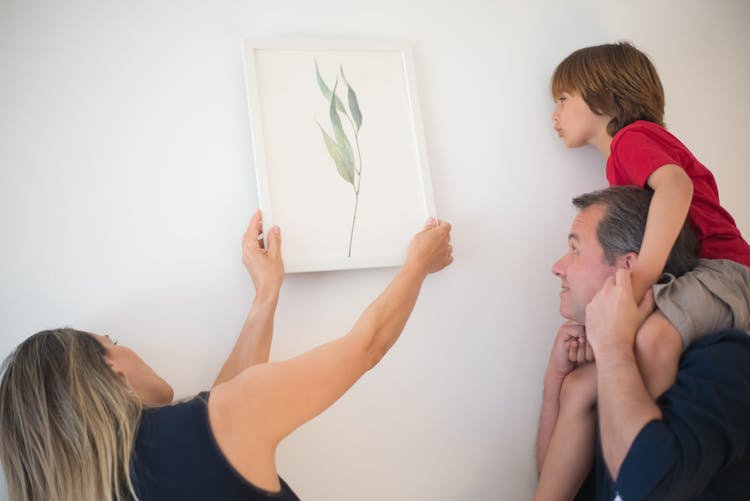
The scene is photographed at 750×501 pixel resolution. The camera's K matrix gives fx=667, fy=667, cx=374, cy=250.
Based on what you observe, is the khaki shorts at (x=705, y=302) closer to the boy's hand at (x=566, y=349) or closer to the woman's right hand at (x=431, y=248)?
the boy's hand at (x=566, y=349)

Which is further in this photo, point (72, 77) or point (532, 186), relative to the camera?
point (532, 186)

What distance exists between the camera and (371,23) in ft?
5.28

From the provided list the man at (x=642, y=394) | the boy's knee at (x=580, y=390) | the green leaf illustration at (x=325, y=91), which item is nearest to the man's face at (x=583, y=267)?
the man at (x=642, y=394)

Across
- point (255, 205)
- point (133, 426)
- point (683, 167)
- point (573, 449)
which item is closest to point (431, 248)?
point (255, 205)

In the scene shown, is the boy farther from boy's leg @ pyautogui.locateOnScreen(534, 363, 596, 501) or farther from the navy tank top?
the navy tank top

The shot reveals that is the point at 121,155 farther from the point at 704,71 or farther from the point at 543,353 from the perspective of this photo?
the point at 704,71

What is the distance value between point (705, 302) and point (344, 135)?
81 centimetres

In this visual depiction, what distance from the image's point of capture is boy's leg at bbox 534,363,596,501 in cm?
132

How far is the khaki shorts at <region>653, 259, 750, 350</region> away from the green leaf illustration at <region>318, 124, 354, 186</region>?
26.4 inches

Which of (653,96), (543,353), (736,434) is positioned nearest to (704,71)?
(653,96)

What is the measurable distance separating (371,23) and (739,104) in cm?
108

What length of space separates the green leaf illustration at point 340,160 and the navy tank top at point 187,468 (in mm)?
667

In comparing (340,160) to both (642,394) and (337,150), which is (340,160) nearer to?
(337,150)

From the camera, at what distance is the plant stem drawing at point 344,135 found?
1.48 meters
